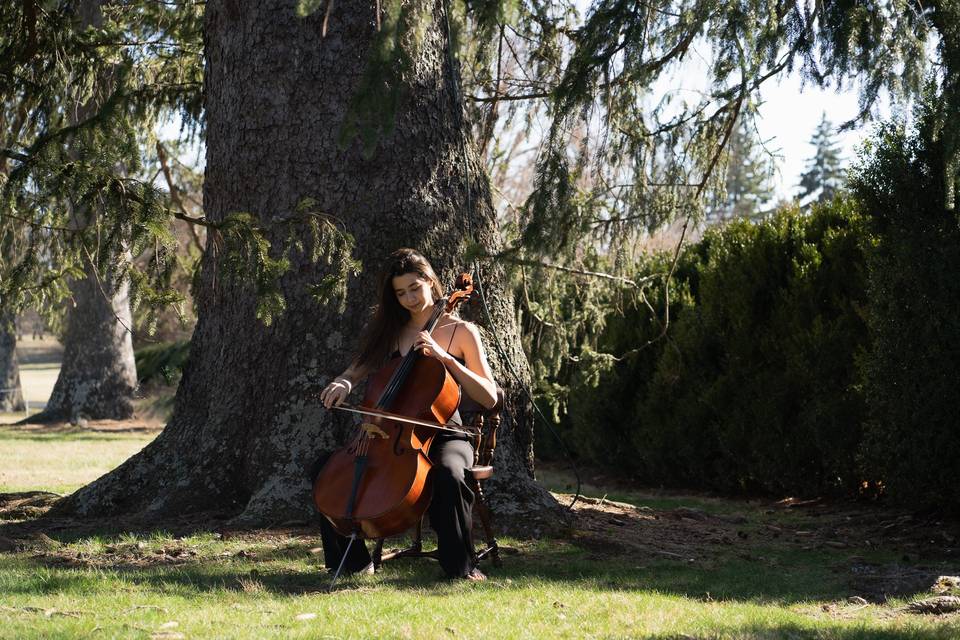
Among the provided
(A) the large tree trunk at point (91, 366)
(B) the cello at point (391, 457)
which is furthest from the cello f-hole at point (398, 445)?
(A) the large tree trunk at point (91, 366)

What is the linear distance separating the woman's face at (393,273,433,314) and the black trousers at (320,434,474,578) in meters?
0.65

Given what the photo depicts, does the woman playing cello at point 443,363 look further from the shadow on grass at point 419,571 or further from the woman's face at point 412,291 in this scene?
the shadow on grass at point 419,571

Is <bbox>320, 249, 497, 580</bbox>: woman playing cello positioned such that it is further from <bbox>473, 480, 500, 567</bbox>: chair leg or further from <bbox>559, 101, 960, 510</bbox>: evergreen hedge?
<bbox>559, 101, 960, 510</bbox>: evergreen hedge

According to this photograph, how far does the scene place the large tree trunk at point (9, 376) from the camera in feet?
65.5

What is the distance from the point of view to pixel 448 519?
4.39m

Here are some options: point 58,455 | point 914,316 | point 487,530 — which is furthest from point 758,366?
point 58,455

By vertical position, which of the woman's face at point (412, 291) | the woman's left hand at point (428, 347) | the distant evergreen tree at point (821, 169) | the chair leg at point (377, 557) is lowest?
the chair leg at point (377, 557)

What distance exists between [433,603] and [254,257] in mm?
2014

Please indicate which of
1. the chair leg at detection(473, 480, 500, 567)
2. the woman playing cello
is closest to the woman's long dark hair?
the woman playing cello

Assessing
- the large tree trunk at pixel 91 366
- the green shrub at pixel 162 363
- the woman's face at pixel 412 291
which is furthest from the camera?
the green shrub at pixel 162 363

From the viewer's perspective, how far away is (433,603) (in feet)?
13.5

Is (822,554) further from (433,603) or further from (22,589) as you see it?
(22,589)

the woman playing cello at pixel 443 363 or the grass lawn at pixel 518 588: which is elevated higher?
the woman playing cello at pixel 443 363

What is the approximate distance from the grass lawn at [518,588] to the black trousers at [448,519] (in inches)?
4.8
